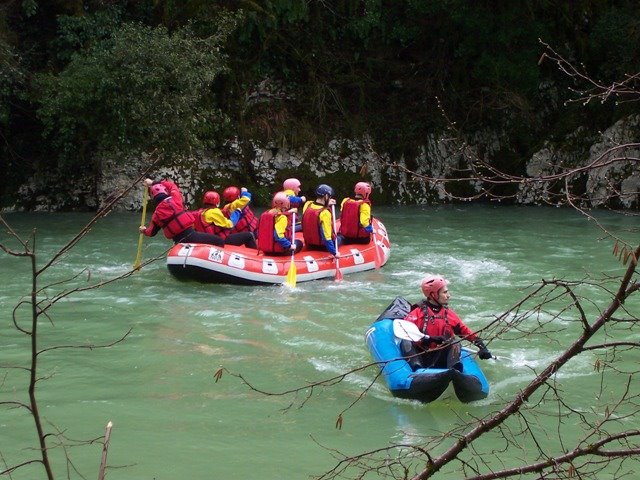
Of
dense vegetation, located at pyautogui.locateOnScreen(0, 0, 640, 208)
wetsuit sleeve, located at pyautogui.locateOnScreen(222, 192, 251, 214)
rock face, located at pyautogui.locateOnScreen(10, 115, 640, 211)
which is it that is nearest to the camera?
wetsuit sleeve, located at pyautogui.locateOnScreen(222, 192, 251, 214)

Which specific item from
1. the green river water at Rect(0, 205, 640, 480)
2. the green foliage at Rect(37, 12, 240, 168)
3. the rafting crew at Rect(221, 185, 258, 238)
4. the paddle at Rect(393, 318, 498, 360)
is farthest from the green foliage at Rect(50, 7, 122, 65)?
the paddle at Rect(393, 318, 498, 360)

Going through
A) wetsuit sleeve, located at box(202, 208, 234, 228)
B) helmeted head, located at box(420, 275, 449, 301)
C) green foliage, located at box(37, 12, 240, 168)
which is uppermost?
green foliage, located at box(37, 12, 240, 168)

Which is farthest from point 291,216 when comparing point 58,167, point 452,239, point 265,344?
point 58,167

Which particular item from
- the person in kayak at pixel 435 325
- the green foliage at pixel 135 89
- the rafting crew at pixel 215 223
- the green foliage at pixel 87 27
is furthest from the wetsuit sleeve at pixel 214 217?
the green foliage at pixel 87 27

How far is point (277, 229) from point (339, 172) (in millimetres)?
7142

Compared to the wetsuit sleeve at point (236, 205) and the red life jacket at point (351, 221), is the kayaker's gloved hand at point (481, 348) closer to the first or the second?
the red life jacket at point (351, 221)

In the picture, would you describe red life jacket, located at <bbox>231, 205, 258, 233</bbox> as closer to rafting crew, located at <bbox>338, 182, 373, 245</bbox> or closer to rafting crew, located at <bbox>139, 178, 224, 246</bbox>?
rafting crew, located at <bbox>139, 178, 224, 246</bbox>

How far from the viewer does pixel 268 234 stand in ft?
33.6

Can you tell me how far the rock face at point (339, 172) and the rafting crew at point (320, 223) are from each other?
15.9 feet

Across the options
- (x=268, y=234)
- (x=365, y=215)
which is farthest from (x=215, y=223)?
(x=365, y=215)

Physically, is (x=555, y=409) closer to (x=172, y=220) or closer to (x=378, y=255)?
(x=378, y=255)

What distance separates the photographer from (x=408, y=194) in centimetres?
1767

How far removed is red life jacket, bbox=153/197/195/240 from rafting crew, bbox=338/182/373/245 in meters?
2.02

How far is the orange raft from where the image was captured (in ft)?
32.5
